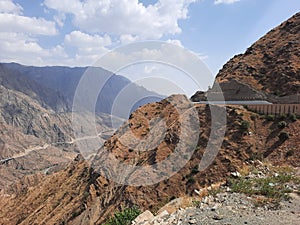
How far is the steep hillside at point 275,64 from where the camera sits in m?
31.5

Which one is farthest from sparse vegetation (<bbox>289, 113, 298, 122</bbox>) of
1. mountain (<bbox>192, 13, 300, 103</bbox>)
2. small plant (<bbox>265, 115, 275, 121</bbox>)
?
mountain (<bbox>192, 13, 300, 103</bbox>)

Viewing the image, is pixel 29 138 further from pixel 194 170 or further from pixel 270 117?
pixel 270 117

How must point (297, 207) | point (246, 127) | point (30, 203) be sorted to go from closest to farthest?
1. point (297, 207)
2. point (246, 127)
3. point (30, 203)

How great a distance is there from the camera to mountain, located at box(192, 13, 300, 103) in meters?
30.8

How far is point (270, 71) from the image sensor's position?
3466 cm

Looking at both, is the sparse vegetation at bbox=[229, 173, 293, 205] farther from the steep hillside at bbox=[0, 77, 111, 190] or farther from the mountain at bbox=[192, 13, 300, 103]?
the steep hillside at bbox=[0, 77, 111, 190]

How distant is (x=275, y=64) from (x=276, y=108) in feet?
49.2

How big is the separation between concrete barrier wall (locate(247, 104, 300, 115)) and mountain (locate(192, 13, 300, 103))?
231 inches

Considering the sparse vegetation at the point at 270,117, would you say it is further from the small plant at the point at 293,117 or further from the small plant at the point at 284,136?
the small plant at the point at 284,136

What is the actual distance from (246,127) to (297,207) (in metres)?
13.7

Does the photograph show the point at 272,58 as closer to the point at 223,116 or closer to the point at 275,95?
the point at 275,95

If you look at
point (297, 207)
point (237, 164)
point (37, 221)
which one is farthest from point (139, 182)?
point (37, 221)

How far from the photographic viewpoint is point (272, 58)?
3653 centimetres

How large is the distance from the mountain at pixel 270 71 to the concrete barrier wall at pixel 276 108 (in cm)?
586
